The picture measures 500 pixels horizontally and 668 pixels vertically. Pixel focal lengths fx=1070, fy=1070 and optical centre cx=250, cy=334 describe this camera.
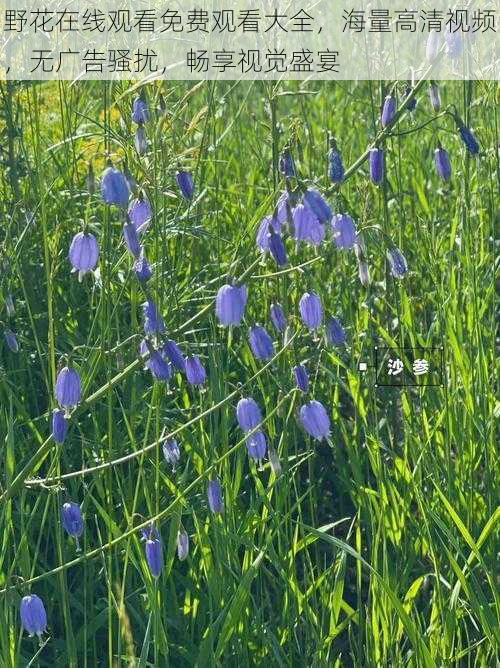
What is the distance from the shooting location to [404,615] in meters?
1.68

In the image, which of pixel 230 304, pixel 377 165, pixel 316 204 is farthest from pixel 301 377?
pixel 377 165

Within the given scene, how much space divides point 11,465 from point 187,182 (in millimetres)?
584

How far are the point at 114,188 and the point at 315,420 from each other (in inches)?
19.5

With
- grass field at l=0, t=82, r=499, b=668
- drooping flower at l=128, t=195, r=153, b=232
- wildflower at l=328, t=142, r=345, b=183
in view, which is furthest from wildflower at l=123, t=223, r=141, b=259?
wildflower at l=328, t=142, r=345, b=183

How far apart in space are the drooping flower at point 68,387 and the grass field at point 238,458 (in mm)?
61

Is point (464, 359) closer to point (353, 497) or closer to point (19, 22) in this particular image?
point (353, 497)

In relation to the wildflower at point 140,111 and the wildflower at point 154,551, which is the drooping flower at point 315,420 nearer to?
the wildflower at point 154,551

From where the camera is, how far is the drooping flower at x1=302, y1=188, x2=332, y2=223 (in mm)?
1575

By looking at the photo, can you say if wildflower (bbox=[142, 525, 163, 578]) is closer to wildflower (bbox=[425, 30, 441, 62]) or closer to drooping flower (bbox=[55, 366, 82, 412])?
drooping flower (bbox=[55, 366, 82, 412])

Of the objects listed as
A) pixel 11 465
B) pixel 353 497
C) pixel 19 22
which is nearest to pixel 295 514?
pixel 353 497

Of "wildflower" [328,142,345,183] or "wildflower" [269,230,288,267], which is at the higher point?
"wildflower" [328,142,345,183]

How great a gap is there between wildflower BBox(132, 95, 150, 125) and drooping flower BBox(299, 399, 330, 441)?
1.81 ft

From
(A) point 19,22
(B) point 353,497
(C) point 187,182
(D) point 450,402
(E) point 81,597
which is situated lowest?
(E) point 81,597

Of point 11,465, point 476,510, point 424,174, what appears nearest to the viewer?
point 11,465
